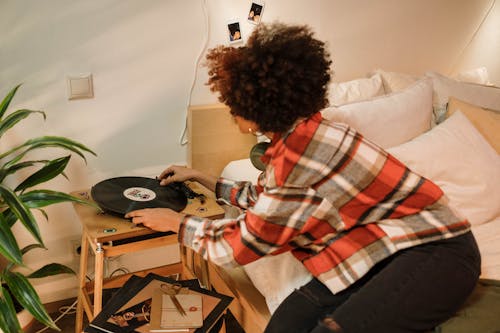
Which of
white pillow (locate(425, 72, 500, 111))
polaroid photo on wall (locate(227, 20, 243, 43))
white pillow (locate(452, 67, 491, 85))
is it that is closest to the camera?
polaroid photo on wall (locate(227, 20, 243, 43))

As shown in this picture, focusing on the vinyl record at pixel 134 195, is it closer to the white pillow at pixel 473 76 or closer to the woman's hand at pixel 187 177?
the woman's hand at pixel 187 177

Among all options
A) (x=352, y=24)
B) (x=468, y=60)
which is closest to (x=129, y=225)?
(x=352, y=24)

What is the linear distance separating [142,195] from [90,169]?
390 millimetres

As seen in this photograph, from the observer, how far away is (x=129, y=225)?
134 cm

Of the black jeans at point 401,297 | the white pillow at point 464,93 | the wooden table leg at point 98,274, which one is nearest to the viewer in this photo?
the black jeans at point 401,297

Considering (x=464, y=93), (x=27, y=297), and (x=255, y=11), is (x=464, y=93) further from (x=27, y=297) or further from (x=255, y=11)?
(x=27, y=297)

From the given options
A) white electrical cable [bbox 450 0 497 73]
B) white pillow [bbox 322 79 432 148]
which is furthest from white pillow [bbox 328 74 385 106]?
white electrical cable [bbox 450 0 497 73]

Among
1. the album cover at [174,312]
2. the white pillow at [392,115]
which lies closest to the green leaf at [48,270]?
the album cover at [174,312]

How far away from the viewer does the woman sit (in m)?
1.08

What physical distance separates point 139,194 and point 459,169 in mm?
1134

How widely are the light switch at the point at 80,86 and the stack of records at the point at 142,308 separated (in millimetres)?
663

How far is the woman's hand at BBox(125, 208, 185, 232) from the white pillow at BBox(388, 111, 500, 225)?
855 mm

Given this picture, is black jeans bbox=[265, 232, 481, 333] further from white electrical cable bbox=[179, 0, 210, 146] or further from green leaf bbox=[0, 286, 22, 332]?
white electrical cable bbox=[179, 0, 210, 146]

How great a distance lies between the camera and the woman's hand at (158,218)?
1249mm
